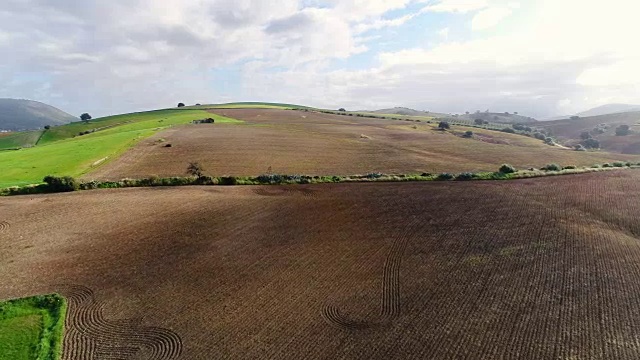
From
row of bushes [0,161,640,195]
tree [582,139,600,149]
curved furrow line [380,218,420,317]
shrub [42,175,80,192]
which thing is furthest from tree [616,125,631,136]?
shrub [42,175,80,192]

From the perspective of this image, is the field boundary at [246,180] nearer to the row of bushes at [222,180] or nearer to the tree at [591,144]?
the row of bushes at [222,180]

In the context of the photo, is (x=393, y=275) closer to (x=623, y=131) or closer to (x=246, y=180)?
(x=246, y=180)

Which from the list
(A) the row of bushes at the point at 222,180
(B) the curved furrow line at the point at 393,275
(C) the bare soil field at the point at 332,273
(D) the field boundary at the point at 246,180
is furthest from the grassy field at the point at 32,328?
(A) the row of bushes at the point at 222,180

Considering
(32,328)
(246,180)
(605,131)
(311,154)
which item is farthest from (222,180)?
(605,131)

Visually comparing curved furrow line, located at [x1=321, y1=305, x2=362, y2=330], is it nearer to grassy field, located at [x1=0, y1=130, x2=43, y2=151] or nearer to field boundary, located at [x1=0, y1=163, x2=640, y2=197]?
field boundary, located at [x1=0, y1=163, x2=640, y2=197]

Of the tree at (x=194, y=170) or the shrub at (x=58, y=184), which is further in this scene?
the tree at (x=194, y=170)
